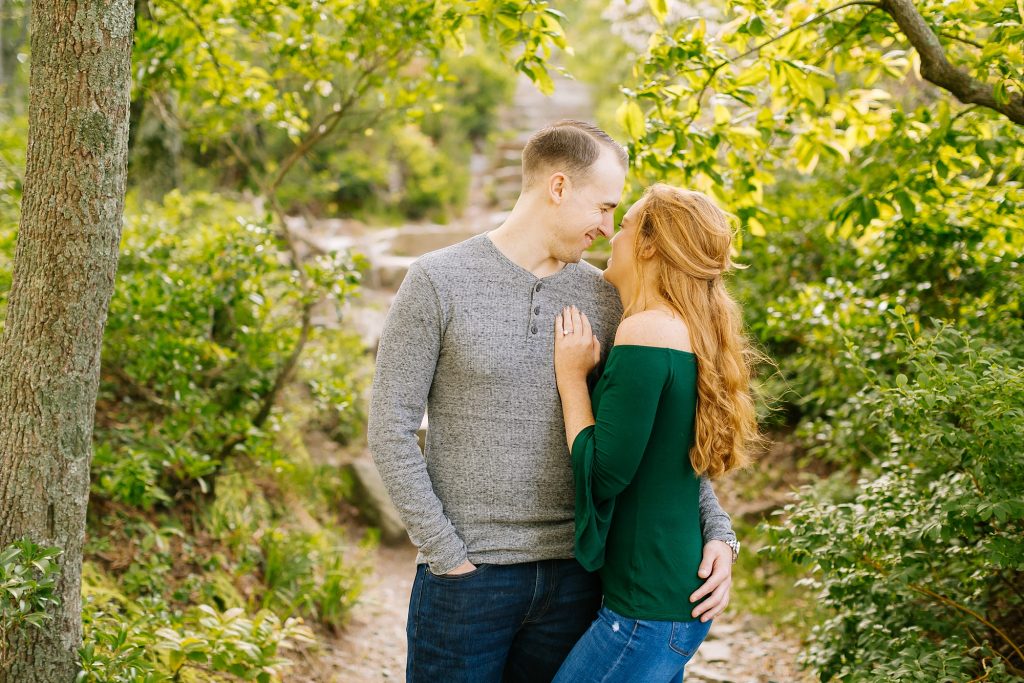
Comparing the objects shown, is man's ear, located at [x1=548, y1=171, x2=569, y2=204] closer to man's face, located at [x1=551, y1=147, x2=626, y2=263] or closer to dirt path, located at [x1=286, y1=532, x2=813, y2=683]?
man's face, located at [x1=551, y1=147, x2=626, y2=263]

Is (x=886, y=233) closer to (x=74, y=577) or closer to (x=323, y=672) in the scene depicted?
(x=323, y=672)

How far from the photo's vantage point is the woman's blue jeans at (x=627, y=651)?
185 centimetres

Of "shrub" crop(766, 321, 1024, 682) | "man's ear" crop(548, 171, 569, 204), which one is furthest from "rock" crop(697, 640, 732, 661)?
"man's ear" crop(548, 171, 569, 204)

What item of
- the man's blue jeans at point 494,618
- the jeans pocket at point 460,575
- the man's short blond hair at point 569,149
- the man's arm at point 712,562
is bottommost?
the man's blue jeans at point 494,618

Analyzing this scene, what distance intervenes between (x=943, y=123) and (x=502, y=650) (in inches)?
96.3

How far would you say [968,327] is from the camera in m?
3.16

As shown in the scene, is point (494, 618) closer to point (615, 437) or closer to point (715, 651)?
point (615, 437)

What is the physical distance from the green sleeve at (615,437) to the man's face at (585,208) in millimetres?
342

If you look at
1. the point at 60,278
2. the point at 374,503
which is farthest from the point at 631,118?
the point at 374,503

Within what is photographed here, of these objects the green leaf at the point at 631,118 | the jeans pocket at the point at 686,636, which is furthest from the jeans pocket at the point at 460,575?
the green leaf at the point at 631,118

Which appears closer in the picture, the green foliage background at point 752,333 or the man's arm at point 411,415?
the man's arm at point 411,415

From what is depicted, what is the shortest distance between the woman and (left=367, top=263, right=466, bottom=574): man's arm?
0.32 metres

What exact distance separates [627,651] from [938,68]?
83.8 inches

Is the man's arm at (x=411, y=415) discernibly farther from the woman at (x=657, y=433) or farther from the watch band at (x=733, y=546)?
the watch band at (x=733, y=546)
